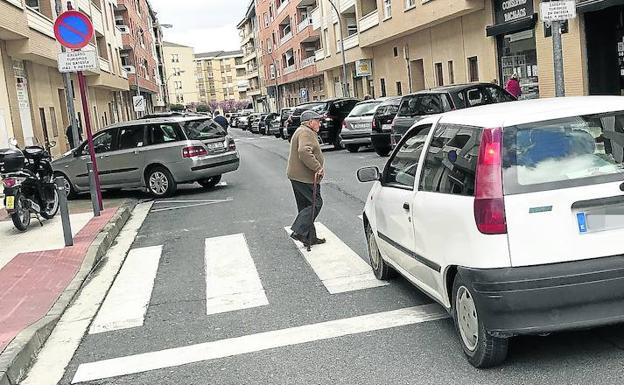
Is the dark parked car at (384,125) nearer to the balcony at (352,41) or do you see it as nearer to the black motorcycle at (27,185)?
the black motorcycle at (27,185)

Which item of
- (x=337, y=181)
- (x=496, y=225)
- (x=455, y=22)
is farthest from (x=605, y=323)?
(x=455, y=22)

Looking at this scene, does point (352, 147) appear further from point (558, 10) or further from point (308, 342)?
point (308, 342)

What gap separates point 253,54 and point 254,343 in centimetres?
9864

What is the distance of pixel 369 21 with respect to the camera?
34.7 meters

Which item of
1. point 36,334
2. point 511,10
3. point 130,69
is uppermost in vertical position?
point 130,69

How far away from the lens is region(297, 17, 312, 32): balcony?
52.5 metres

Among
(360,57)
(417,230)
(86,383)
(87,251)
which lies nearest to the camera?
(86,383)

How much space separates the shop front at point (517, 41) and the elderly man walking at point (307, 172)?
13377 mm

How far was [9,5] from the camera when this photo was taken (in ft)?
60.8

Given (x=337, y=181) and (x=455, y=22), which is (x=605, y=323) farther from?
(x=455, y=22)

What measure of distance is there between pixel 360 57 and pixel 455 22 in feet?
45.0

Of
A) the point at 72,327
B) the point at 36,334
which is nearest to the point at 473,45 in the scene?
the point at 72,327

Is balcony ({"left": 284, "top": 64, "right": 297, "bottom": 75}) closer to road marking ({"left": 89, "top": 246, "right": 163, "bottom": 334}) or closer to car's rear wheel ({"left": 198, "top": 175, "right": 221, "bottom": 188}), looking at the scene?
car's rear wheel ({"left": 198, "top": 175, "right": 221, "bottom": 188})

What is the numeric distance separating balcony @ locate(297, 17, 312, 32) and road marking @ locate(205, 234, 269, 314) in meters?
45.2
